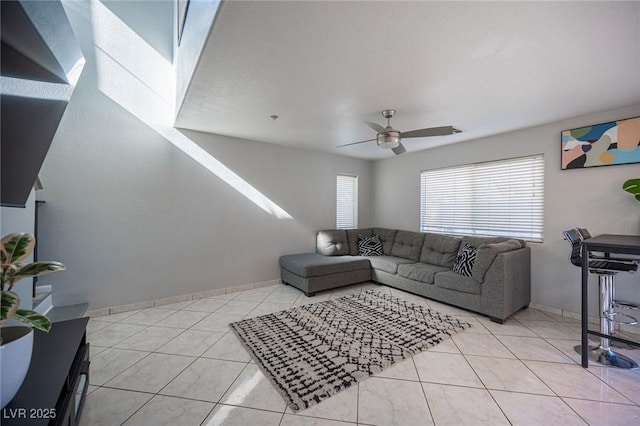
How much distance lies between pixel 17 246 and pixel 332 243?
3.95m

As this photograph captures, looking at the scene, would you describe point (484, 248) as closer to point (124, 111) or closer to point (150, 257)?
point (150, 257)

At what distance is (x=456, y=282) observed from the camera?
3260 mm

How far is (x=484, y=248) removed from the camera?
3045 millimetres

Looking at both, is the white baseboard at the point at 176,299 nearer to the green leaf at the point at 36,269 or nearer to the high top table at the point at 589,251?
the green leaf at the point at 36,269

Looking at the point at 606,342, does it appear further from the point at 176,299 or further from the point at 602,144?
the point at 176,299

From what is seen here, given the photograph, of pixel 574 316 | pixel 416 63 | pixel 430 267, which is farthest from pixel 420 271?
pixel 416 63

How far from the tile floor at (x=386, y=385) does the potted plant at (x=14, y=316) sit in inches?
35.1

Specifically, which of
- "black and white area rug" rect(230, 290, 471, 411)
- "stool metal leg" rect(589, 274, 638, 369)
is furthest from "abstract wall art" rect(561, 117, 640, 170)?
Result: "black and white area rug" rect(230, 290, 471, 411)

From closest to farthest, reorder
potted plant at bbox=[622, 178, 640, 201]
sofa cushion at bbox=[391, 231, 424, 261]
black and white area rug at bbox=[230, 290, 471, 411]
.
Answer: black and white area rug at bbox=[230, 290, 471, 411] → potted plant at bbox=[622, 178, 640, 201] → sofa cushion at bbox=[391, 231, 424, 261]

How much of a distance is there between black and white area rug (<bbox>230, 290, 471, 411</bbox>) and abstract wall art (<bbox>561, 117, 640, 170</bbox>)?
2358mm

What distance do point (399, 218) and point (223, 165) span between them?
345 cm

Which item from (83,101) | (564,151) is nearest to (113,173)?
(83,101)

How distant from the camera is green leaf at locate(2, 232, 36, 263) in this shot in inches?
37.9

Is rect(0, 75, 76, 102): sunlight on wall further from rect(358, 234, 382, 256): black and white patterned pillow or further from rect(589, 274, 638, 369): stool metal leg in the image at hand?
rect(358, 234, 382, 256): black and white patterned pillow
